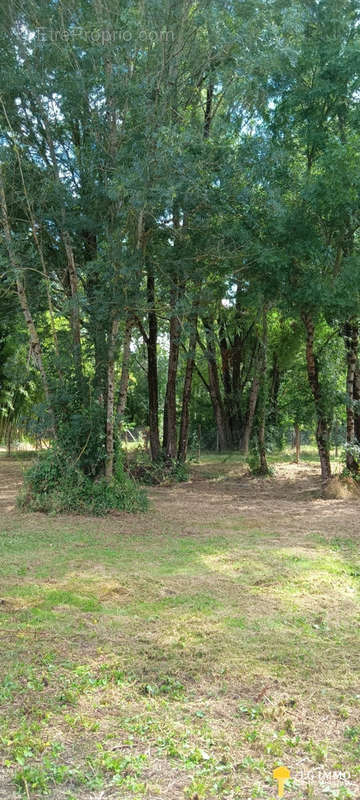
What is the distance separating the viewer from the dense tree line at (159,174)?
8.78m

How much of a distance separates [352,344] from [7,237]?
7040 mm

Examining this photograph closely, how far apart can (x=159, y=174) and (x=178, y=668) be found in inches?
265

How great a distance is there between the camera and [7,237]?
9180mm

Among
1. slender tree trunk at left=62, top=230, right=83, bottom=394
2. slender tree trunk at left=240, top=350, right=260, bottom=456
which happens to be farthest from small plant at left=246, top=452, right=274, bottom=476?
slender tree trunk at left=62, top=230, right=83, bottom=394

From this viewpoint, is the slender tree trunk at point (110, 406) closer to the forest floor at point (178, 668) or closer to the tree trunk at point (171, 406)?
the forest floor at point (178, 668)

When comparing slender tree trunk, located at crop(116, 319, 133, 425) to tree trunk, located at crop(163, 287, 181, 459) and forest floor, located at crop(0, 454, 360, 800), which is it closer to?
forest floor, located at crop(0, 454, 360, 800)

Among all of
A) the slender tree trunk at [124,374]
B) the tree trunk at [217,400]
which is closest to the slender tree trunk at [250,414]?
the tree trunk at [217,400]

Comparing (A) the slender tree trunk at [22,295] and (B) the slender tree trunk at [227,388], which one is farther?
(B) the slender tree trunk at [227,388]

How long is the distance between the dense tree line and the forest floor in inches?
140

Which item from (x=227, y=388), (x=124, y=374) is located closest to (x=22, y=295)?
(x=124, y=374)

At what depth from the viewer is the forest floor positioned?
8.51ft

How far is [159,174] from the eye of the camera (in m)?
8.35

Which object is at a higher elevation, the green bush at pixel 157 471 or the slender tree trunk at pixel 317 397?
the slender tree trunk at pixel 317 397

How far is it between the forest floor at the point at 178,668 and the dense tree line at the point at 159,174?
11.7 ft
